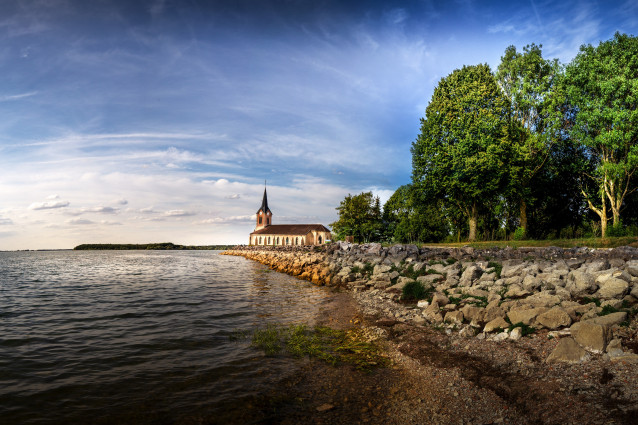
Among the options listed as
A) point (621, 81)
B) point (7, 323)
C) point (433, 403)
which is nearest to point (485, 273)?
point (433, 403)

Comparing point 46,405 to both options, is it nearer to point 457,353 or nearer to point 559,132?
point 457,353

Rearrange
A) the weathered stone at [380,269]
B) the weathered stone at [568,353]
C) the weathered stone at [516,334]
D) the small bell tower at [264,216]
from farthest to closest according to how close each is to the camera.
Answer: the small bell tower at [264,216]
the weathered stone at [380,269]
the weathered stone at [516,334]
the weathered stone at [568,353]

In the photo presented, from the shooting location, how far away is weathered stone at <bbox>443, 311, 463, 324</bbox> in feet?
25.9

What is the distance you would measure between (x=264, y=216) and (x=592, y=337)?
10562 cm

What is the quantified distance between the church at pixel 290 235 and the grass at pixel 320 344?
81124 millimetres

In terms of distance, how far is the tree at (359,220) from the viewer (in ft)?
163

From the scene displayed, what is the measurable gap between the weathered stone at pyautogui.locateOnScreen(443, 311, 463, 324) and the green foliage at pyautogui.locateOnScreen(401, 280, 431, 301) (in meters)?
2.57

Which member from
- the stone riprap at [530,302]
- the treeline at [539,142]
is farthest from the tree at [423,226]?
the stone riprap at [530,302]

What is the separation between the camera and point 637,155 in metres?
24.9

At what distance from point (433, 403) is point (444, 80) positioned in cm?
3641

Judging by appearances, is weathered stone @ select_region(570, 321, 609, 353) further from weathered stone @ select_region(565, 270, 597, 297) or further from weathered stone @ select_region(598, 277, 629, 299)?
weathered stone @ select_region(565, 270, 597, 297)

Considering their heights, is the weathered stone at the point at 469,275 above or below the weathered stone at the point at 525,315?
above

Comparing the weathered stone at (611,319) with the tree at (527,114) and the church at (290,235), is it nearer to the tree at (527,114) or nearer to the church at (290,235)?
the tree at (527,114)

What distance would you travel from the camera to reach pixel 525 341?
20.4 feet
